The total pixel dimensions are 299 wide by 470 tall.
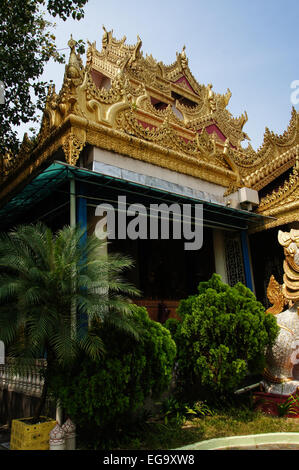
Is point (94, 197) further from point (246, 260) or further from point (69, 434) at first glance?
point (246, 260)

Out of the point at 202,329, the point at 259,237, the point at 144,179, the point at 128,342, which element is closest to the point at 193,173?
the point at 144,179

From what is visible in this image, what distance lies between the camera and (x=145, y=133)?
842cm

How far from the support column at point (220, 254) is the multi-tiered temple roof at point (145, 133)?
1318 millimetres

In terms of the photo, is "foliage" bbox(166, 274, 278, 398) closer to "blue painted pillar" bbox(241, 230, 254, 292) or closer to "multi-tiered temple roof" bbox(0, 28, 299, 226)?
"blue painted pillar" bbox(241, 230, 254, 292)

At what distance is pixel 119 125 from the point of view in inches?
312

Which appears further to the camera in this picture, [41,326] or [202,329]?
[202,329]

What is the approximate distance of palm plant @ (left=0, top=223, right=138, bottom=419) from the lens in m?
4.52

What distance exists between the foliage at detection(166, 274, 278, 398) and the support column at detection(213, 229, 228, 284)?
378cm

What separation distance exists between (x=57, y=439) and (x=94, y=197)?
4.04m

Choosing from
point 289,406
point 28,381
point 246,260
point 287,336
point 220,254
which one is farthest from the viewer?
point 220,254

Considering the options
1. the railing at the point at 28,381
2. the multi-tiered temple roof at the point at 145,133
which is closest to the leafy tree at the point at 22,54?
the multi-tiered temple roof at the point at 145,133

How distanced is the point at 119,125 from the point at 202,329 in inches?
180

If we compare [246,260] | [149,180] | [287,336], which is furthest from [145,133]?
[287,336]
